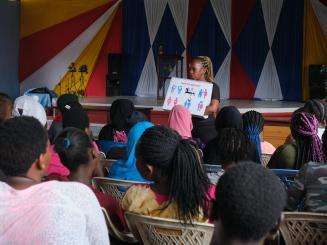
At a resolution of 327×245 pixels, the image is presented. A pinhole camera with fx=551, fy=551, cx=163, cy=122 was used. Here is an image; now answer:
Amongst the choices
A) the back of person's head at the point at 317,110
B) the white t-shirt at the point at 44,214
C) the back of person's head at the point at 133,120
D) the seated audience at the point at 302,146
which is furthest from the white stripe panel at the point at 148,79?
the white t-shirt at the point at 44,214

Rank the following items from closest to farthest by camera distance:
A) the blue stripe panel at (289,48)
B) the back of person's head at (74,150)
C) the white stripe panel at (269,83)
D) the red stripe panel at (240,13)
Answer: the back of person's head at (74,150), the blue stripe panel at (289,48), the white stripe panel at (269,83), the red stripe panel at (240,13)

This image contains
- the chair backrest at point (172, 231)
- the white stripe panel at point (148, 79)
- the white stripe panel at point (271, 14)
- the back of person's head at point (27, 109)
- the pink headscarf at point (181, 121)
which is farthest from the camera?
the white stripe panel at point (148, 79)

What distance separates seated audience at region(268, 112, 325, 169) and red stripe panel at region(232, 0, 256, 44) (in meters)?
9.57

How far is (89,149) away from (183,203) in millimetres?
614

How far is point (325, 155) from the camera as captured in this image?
9.70ft

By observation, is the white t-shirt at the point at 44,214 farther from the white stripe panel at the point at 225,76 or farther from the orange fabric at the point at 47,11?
the orange fabric at the point at 47,11

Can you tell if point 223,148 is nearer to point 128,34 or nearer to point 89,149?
point 89,149

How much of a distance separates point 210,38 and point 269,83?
1692mm

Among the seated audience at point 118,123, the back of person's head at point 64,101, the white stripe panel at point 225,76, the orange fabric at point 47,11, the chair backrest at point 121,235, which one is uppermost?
the orange fabric at point 47,11

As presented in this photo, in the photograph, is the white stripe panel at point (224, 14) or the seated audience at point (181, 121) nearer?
the seated audience at point (181, 121)

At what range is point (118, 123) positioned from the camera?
4.36 meters

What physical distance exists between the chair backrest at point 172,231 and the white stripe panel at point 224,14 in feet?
36.0

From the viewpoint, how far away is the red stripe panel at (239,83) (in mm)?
12492

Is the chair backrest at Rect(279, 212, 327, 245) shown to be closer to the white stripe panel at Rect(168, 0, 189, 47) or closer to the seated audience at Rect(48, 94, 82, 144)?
the seated audience at Rect(48, 94, 82, 144)
